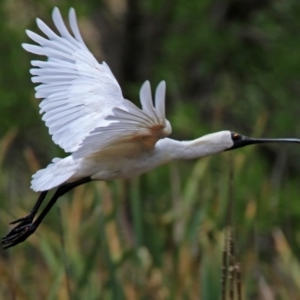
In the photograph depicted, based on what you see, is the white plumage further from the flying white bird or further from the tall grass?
the tall grass

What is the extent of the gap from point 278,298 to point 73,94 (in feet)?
6.91

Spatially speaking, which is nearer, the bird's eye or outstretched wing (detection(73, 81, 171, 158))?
outstretched wing (detection(73, 81, 171, 158))

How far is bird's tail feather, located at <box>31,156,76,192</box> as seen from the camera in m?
2.87

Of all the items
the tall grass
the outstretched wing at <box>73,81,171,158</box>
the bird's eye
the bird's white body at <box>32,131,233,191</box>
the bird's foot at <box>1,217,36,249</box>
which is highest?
the outstretched wing at <box>73,81,171,158</box>

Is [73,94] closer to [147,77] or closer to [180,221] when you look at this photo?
[180,221]

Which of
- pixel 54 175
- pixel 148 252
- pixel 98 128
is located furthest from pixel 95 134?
pixel 148 252

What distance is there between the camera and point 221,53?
7855mm

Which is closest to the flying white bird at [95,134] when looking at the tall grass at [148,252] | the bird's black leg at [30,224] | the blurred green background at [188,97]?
the bird's black leg at [30,224]

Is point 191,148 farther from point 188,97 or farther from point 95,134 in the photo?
point 188,97

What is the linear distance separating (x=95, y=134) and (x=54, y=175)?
10.4 inches

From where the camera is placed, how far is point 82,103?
3035 millimetres

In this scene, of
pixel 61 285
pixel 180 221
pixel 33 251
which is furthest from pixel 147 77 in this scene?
pixel 61 285

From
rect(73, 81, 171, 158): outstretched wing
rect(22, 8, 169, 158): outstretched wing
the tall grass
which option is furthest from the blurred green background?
rect(73, 81, 171, 158): outstretched wing

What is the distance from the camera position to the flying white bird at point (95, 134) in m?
2.79
